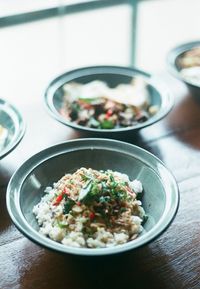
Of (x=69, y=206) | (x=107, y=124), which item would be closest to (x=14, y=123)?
(x=107, y=124)

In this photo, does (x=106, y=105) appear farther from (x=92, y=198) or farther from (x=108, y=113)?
(x=92, y=198)

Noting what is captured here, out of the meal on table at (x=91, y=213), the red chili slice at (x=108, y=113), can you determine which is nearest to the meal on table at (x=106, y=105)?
the red chili slice at (x=108, y=113)

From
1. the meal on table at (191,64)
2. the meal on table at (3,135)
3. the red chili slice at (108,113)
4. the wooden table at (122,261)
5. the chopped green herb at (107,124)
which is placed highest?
the meal on table at (191,64)

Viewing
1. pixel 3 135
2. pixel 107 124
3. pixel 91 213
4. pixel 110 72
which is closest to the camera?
pixel 91 213

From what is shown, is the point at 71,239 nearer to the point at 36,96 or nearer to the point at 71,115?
the point at 71,115

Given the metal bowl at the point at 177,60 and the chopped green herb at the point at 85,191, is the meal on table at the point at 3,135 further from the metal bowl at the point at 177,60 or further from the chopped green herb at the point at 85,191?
the metal bowl at the point at 177,60

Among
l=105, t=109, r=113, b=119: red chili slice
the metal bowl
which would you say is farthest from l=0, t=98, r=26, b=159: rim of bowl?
the metal bowl
